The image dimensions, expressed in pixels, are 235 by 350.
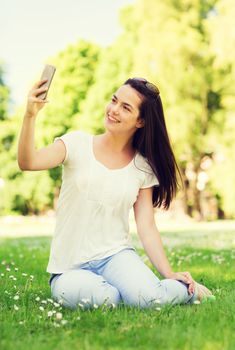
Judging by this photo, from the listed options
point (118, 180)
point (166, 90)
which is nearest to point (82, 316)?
point (118, 180)

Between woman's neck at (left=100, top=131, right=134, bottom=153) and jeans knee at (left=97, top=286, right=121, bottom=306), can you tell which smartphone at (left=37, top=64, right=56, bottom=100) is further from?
jeans knee at (left=97, top=286, right=121, bottom=306)

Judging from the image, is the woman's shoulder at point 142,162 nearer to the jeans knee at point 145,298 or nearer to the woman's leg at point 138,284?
the woman's leg at point 138,284

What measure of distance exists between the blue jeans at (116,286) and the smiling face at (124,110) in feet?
3.38

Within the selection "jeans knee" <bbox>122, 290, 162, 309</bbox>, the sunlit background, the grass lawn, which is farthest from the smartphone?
the sunlit background

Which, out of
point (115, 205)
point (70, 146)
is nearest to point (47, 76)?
point (70, 146)

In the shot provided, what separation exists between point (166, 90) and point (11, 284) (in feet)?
90.2

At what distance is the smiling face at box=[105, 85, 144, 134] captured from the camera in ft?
17.1

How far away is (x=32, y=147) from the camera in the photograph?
4.52 meters

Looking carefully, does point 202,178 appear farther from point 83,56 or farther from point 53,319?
point 53,319

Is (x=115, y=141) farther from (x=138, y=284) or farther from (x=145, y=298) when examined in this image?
(x=145, y=298)

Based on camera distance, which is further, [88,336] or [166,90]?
[166,90]

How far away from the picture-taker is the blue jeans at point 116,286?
4773 mm

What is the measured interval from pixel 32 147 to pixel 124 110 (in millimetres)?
1041

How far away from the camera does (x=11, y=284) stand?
19.5 ft
